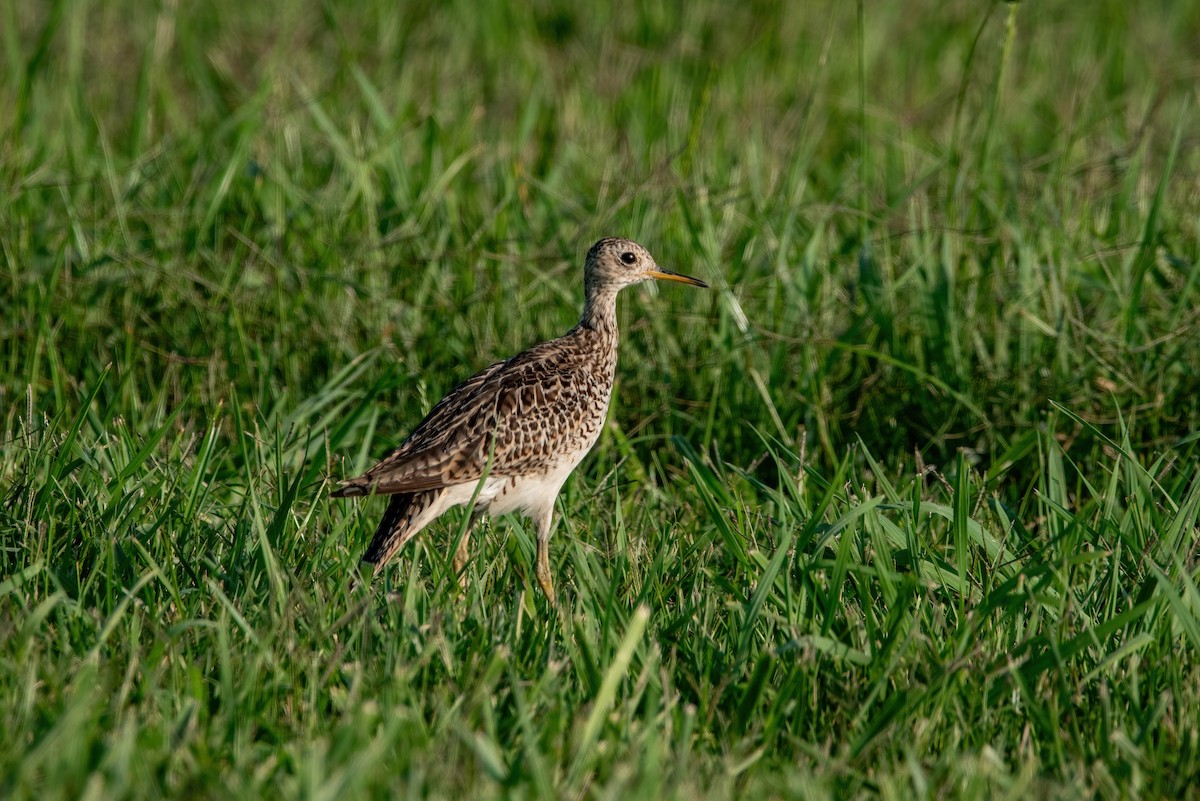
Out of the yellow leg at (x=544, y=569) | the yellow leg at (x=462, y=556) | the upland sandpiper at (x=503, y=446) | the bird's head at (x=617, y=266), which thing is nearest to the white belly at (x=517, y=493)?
the upland sandpiper at (x=503, y=446)

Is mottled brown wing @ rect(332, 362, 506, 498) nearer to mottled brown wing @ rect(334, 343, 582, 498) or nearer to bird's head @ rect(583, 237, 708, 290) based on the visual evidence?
mottled brown wing @ rect(334, 343, 582, 498)

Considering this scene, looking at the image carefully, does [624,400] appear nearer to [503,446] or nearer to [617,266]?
[617,266]

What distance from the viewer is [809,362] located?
19.7 ft

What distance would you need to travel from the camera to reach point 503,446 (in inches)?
202

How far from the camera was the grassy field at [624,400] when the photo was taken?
3430 millimetres

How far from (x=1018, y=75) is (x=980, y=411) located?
5051 millimetres

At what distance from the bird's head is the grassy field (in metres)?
0.36

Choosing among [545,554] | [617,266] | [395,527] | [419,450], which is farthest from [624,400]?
[395,527]

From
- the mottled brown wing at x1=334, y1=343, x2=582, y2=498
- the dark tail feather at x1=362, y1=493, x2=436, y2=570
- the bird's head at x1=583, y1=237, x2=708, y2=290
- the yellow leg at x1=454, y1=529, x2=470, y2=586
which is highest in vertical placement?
the bird's head at x1=583, y1=237, x2=708, y2=290

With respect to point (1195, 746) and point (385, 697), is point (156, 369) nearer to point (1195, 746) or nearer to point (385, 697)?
point (385, 697)

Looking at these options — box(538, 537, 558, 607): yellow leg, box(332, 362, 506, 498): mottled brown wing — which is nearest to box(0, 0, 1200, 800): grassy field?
box(538, 537, 558, 607): yellow leg

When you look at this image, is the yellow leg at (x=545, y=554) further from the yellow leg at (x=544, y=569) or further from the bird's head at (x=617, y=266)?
the bird's head at (x=617, y=266)

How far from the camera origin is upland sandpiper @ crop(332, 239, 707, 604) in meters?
4.82

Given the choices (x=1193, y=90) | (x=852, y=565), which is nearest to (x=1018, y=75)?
(x=1193, y=90)
